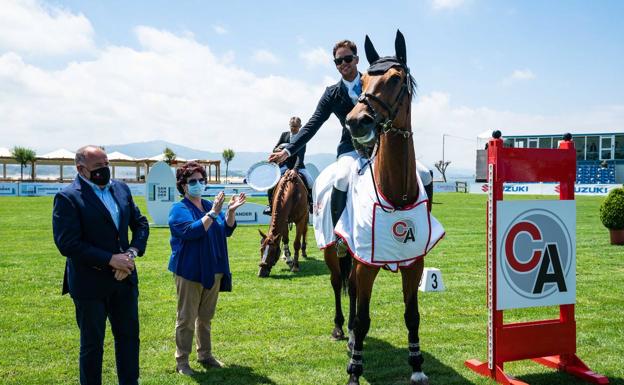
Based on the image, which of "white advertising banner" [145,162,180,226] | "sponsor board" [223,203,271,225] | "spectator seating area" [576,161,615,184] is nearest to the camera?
"white advertising banner" [145,162,180,226]

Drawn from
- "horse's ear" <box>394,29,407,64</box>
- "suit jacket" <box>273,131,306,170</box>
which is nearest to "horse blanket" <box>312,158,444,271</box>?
"horse's ear" <box>394,29,407,64</box>

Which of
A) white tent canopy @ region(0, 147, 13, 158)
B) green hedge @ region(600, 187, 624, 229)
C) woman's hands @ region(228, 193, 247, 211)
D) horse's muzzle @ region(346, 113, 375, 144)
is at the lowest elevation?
green hedge @ region(600, 187, 624, 229)

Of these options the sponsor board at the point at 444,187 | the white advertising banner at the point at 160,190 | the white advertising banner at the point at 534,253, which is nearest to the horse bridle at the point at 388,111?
the white advertising banner at the point at 534,253

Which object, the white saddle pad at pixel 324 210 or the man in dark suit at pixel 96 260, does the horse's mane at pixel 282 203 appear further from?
the man in dark suit at pixel 96 260

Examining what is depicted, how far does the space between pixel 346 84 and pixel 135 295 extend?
2.94 metres

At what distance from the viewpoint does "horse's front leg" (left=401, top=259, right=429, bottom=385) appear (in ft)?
15.4

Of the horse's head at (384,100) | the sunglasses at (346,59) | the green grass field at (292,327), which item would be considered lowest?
the green grass field at (292,327)

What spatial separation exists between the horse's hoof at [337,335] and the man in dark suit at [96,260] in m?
2.59

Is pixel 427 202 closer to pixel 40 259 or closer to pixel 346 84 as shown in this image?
pixel 346 84

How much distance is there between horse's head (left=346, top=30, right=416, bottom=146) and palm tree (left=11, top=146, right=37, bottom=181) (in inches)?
2244

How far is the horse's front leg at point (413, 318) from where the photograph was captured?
15.4 ft

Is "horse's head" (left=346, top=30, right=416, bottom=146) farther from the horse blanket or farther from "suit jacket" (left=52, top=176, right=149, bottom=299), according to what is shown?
"suit jacket" (left=52, top=176, right=149, bottom=299)

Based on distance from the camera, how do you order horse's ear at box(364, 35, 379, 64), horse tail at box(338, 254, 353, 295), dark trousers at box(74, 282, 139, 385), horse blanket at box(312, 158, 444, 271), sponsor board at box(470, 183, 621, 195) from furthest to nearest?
sponsor board at box(470, 183, 621, 195) → horse tail at box(338, 254, 353, 295) → horse's ear at box(364, 35, 379, 64) → horse blanket at box(312, 158, 444, 271) → dark trousers at box(74, 282, 139, 385)

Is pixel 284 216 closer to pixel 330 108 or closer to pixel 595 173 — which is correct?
pixel 330 108
